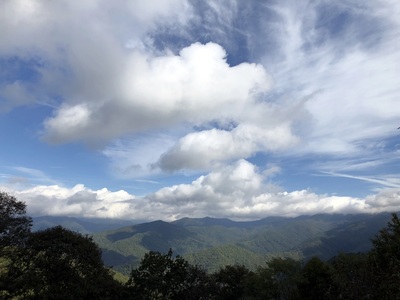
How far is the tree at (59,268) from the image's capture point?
1737 inches

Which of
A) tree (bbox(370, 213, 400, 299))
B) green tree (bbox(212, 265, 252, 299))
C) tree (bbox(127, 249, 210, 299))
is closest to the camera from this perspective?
tree (bbox(370, 213, 400, 299))

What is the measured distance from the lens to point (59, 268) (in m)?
47.7

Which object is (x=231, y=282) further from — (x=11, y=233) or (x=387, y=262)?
(x=11, y=233)

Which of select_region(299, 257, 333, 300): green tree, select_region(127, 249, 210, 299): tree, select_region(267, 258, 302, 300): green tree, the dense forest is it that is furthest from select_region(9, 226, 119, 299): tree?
select_region(267, 258, 302, 300): green tree

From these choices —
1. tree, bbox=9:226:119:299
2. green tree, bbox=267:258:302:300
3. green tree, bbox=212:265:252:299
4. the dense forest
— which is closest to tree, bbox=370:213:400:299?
the dense forest

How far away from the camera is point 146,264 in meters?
62.5

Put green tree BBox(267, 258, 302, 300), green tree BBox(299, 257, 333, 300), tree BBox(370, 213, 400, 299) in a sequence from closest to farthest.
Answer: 1. tree BBox(370, 213, 400, 299)
2. green tree BBox(299, 257, 333, 300)
3. green tree BBox(267, 258, 302, 300)

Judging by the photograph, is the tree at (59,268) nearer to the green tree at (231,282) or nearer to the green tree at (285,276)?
the green tree at (231,282)

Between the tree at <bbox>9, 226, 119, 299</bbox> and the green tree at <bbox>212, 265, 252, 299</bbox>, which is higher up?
the tree at <bbox>9, 226, 119, 299</bbox>

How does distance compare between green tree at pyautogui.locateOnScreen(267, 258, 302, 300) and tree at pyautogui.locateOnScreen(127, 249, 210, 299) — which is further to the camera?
green tree at pyautogui.locateOnScreen(267, 258, 302, 300)

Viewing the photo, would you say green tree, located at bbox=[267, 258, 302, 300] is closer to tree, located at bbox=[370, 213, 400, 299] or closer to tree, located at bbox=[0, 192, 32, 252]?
tree, located at bbox=[370, 213, 400, 299]

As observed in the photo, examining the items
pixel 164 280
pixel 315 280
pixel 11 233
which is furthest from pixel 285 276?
pixel 11 233

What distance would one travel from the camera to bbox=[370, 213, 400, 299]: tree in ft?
116

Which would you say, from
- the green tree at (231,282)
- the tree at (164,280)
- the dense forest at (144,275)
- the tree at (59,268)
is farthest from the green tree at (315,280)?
the tree at (59,268)
